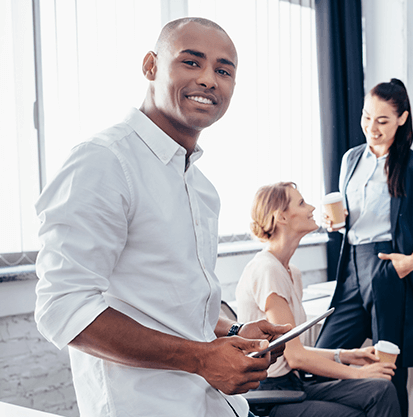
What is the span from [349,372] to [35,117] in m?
1.56

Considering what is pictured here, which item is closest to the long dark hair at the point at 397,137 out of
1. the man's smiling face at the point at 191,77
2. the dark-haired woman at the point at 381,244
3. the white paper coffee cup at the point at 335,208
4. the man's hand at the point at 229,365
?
the dark-haired woman at the point at 381,244

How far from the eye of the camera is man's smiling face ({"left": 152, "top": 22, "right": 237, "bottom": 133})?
3.08 feet

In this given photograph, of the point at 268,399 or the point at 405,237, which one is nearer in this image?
the point at 268,399

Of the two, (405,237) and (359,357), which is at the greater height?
(405,237)

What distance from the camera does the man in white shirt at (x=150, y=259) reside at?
28.9 inches

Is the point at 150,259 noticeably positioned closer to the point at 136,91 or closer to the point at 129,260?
the point at 129,260

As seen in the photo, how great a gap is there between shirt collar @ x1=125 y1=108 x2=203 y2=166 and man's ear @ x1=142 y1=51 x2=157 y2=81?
0.10m

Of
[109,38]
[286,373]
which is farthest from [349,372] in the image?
[109,38]

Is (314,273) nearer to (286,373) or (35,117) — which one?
(286,373)

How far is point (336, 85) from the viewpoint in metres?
3.53

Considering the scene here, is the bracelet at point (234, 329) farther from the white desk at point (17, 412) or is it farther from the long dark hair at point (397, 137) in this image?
the long dark hair at point (397, 137)

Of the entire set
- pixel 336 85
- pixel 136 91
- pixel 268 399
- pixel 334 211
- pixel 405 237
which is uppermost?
pixel 336 85

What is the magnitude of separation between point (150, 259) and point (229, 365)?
0.68 ft

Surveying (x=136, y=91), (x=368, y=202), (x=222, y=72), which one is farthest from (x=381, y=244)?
(x=222, y=72)
